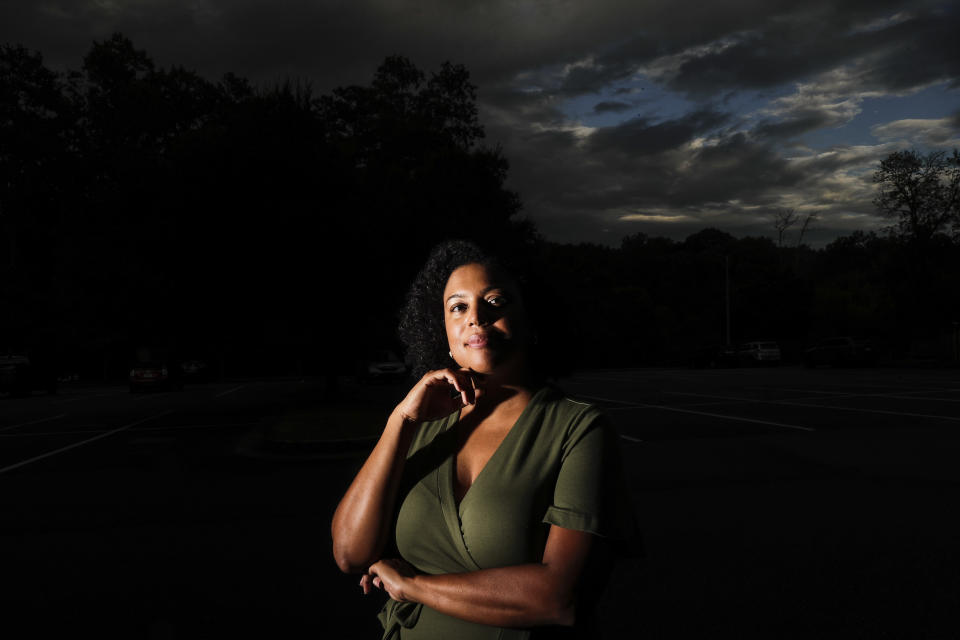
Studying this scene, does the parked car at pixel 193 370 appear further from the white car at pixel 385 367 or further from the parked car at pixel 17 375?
the white car at pixel 385 367

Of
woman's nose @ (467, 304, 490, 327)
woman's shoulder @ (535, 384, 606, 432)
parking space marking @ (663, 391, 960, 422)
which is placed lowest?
parking space marking @ (663, 391, 960, 422)

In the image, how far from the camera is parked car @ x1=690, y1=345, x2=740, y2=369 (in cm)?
4197

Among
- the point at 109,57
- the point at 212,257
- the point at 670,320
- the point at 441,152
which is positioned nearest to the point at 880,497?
the point at 212,257

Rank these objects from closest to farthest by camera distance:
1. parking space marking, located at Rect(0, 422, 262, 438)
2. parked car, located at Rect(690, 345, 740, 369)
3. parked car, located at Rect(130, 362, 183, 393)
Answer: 1. parking space marking, located at Rect(0, 422, 262, 438)
2. parked car, located at Rect(130, 362, 183, 393)
3. parked car, located at Rect(690, 345, 740, 369)

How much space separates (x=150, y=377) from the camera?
93.8 feet

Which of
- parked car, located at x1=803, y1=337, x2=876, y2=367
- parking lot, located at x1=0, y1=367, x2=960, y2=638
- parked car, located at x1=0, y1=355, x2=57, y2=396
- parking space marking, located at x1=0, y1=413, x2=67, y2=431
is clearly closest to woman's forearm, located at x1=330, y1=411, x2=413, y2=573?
parking lot, located at x1=0, y1=367, x2=960, y2=638

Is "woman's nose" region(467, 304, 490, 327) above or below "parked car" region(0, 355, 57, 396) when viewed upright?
above

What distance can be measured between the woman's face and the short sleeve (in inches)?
12.0

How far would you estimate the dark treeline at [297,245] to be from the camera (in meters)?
14.9

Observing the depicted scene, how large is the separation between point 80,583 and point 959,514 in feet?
22.3

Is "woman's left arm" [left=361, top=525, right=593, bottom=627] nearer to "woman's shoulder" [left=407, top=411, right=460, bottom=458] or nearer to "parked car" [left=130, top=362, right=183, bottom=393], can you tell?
"woman's shoulder" [left=407, top=411, right=460, bottom=458]

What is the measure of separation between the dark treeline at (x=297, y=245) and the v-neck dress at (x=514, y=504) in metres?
0.52

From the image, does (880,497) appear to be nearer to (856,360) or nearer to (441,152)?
(441,152)

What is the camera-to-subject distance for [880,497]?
6461 millimetres
